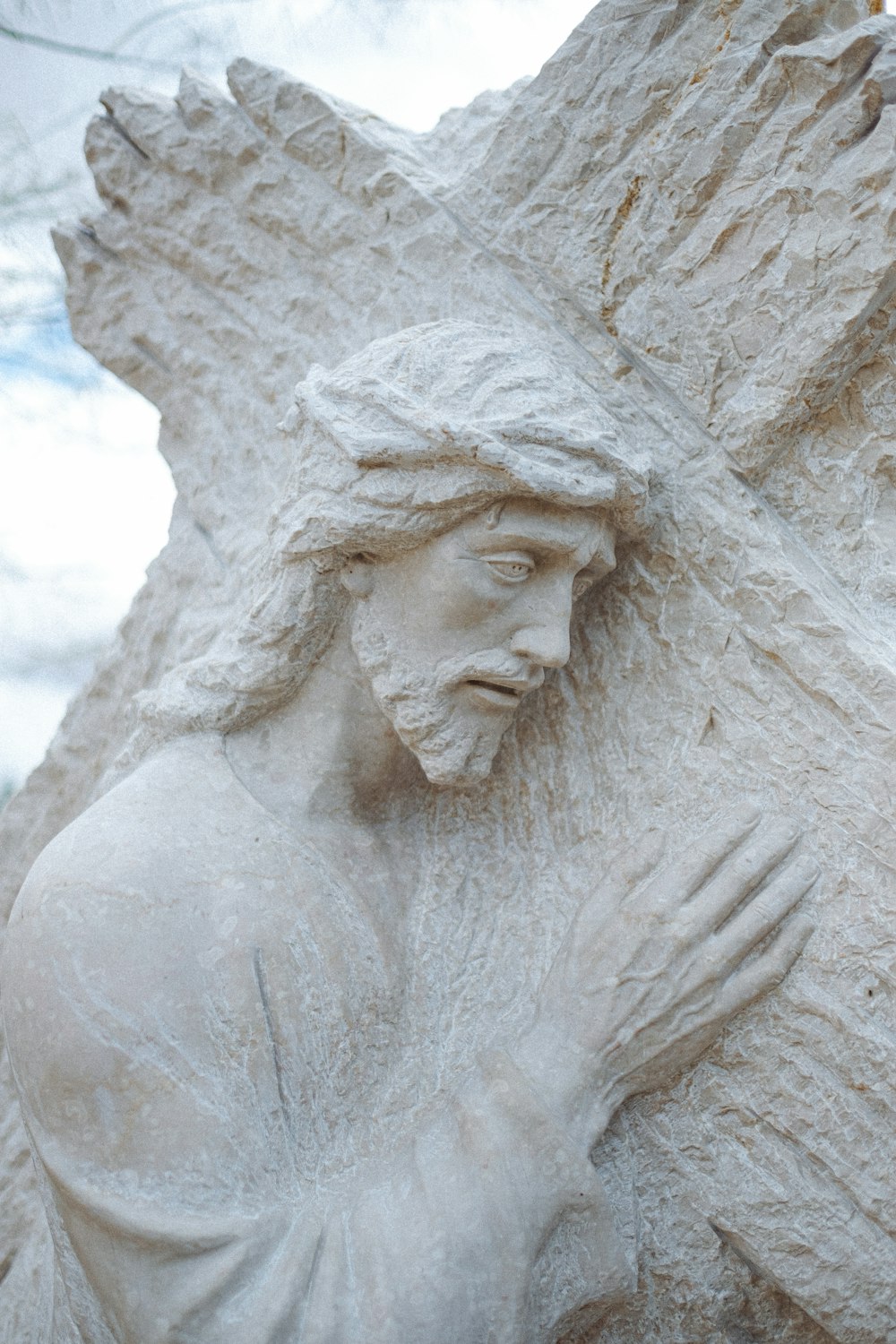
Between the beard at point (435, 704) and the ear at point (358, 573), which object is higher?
the ear at point (358, 573)

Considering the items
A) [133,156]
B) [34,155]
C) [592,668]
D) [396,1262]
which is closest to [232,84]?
[133,156]

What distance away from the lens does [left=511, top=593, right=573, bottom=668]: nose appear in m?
1.88

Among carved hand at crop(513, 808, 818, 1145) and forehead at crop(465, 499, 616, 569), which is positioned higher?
forehead at crop(465, 499, 616, 569)

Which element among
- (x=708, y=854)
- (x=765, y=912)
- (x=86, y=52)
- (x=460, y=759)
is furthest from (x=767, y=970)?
(x=86, y=52)

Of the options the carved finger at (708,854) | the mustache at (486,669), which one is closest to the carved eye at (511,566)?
the mustache at (486,669)

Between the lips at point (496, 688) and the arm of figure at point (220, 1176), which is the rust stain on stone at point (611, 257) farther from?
the arm of figure at point (220, 1176)

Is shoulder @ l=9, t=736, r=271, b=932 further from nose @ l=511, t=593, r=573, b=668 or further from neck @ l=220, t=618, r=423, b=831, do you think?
nose @ l=511, t=593, r=573, b=668

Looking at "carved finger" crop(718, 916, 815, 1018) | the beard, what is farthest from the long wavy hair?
"carved finger" crop(718, 916, 815, 1018)

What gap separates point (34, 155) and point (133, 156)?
0.89 m

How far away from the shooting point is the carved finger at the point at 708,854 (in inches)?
75.4

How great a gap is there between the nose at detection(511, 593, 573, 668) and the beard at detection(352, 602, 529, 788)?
37mm

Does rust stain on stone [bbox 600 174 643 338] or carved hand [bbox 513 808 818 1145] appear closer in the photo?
carved hand [bbox 513 808 818 1145]

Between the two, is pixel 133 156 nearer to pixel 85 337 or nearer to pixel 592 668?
pixel 85 337

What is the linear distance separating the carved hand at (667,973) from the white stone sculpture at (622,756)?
12mm
